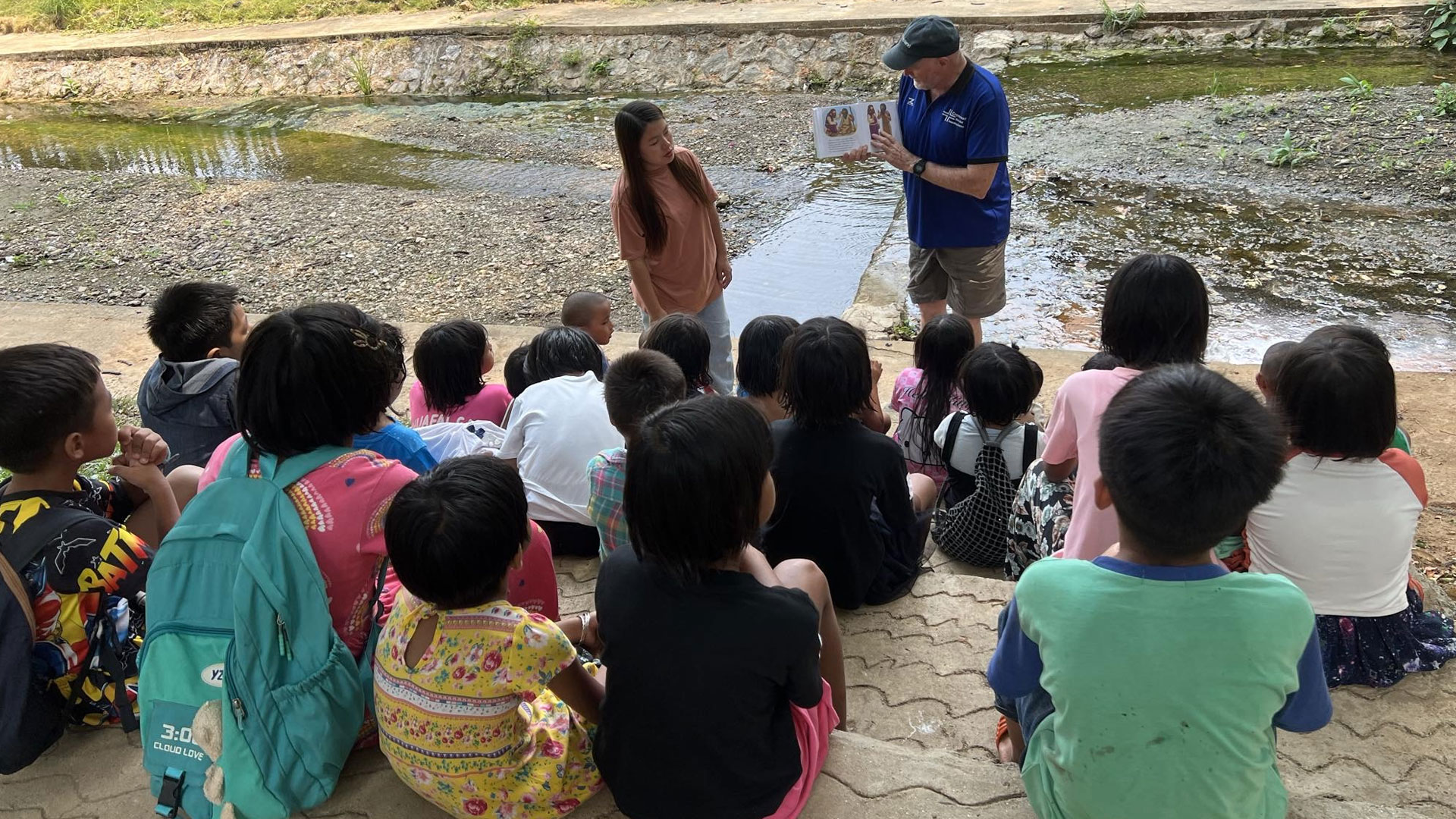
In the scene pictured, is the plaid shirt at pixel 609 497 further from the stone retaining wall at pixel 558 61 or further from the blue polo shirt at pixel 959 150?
the stone retaining wall at pixel 558 61

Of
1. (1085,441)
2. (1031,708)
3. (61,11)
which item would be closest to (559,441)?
(1085,441)

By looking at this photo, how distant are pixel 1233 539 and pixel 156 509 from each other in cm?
276

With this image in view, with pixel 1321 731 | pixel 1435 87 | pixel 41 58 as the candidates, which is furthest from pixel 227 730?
pixel 41 58

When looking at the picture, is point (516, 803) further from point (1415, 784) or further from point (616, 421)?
point (1415, 784)

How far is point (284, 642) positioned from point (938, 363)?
2274mm

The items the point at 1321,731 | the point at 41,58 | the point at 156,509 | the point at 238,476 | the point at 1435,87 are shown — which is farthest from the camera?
the point at 41,58

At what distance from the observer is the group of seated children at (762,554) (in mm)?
1530

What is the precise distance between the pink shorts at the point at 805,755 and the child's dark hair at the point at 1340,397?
4.03 ft

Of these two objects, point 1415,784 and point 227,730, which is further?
point 1415,784

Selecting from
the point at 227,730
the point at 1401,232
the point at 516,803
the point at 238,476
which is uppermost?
the point at 238,476

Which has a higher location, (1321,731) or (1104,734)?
(1104,734)

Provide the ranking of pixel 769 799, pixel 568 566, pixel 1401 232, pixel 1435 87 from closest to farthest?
1. pixel 769 799
2. pixel 568 566
3. pixel 1401 232
4. pixel 1435 87

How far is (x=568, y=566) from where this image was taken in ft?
10.8

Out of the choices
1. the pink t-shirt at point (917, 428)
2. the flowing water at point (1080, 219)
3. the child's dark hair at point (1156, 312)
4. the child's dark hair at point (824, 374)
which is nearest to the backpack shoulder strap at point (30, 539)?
the child's dark hair at point (824, 374)
